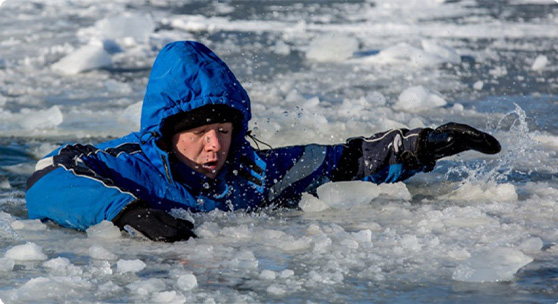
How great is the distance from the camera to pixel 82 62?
8.23 meters

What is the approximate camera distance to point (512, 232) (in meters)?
3.44

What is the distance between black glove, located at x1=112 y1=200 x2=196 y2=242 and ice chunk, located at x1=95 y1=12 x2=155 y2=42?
278 inches

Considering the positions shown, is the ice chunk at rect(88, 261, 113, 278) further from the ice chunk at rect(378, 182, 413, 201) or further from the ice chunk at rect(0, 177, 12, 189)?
the ice chunk at rect(0, 177, 12, 189)

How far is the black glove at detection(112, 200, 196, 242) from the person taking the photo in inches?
130

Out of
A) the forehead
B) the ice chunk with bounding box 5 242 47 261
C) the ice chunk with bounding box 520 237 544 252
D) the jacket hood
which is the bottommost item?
the ice chunk with bounding box 5 242 47 261

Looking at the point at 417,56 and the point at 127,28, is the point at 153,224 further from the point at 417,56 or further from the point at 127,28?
the point at 127,28

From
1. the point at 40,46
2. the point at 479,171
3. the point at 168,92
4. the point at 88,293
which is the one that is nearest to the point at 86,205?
the point at 168,92

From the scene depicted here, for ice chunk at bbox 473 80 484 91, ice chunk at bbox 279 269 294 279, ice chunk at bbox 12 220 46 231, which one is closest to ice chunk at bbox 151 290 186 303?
ice chunk at bbox 279 269 294 279

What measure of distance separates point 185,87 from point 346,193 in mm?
869

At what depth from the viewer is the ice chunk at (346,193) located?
13.0 ft

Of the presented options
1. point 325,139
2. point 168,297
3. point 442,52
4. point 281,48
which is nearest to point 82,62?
point 281,48

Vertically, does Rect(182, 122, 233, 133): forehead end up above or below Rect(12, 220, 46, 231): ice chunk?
above

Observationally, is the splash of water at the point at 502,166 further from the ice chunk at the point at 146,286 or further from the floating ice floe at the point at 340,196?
the ice chunk at the point at 146,286

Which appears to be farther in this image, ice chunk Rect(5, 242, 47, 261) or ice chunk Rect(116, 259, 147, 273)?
ice chunk Rect(5, 242, 47, 261)
